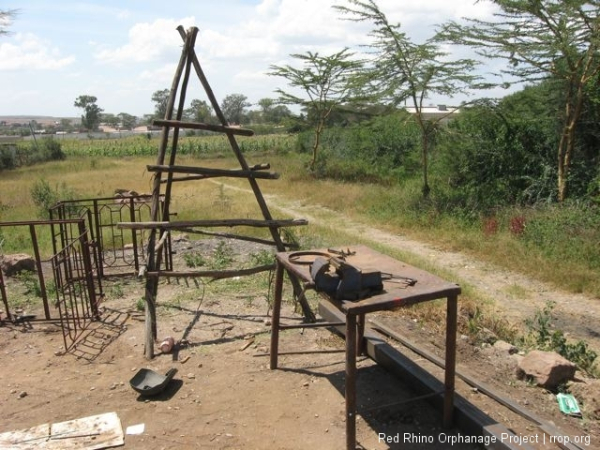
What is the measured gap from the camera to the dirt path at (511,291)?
5898mm

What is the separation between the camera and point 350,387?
3027mm

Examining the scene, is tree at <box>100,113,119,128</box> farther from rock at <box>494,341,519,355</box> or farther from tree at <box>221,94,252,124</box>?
rock at <box>494,341,519,355</box>

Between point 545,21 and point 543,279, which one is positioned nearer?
point 543,279

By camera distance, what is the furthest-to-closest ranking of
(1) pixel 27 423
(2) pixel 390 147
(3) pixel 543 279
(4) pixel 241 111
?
(4) pixel 241 111 → (2) pixel 390 147 → (3) pixel 543 279 → (1) pixel 27 423

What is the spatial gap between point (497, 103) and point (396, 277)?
10.0 meters

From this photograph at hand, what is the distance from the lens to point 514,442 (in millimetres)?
2912

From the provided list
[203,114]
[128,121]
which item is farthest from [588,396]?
[128,121]

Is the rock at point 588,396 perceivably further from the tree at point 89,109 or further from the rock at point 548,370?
the tree at point 89,109

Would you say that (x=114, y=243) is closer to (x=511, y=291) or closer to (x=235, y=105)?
(x=511, y=291)

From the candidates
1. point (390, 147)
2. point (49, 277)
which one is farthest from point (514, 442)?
point (390, 147)

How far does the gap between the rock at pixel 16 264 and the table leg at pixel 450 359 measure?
22.3 ft

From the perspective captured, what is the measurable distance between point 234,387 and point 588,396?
107 inches

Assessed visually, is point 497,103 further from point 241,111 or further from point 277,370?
point 241,111

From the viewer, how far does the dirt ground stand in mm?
3371
